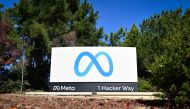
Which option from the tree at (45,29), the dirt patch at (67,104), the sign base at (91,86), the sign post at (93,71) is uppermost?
the tree at (45,29)

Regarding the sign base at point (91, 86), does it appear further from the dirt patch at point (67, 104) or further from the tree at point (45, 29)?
the tree at point (45, 29)

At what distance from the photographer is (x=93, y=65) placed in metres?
22.0

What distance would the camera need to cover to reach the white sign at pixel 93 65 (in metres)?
21.9

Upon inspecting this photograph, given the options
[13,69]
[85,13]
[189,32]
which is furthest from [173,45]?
[85,13]

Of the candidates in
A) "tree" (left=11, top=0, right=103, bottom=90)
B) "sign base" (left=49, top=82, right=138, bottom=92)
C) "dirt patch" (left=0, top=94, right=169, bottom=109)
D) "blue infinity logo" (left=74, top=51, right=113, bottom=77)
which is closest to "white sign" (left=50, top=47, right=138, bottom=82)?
"blue infinity logo" (left=74, top=51, right=113, bottom=77)

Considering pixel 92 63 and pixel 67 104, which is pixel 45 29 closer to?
pixel 92 63

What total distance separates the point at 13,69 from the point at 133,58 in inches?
685

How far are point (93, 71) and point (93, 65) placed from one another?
362 millimetres

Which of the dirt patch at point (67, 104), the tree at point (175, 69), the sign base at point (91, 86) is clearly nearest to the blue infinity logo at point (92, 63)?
the sign base at point (91, 86)

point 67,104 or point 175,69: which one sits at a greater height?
point 175,69

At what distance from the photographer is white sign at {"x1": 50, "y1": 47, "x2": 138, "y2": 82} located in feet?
71.9

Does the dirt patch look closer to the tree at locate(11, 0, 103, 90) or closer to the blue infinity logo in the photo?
the blue infinity logo

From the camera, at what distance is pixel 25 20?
38.7 metres

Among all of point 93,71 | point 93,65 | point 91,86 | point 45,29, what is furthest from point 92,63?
point 45,29
